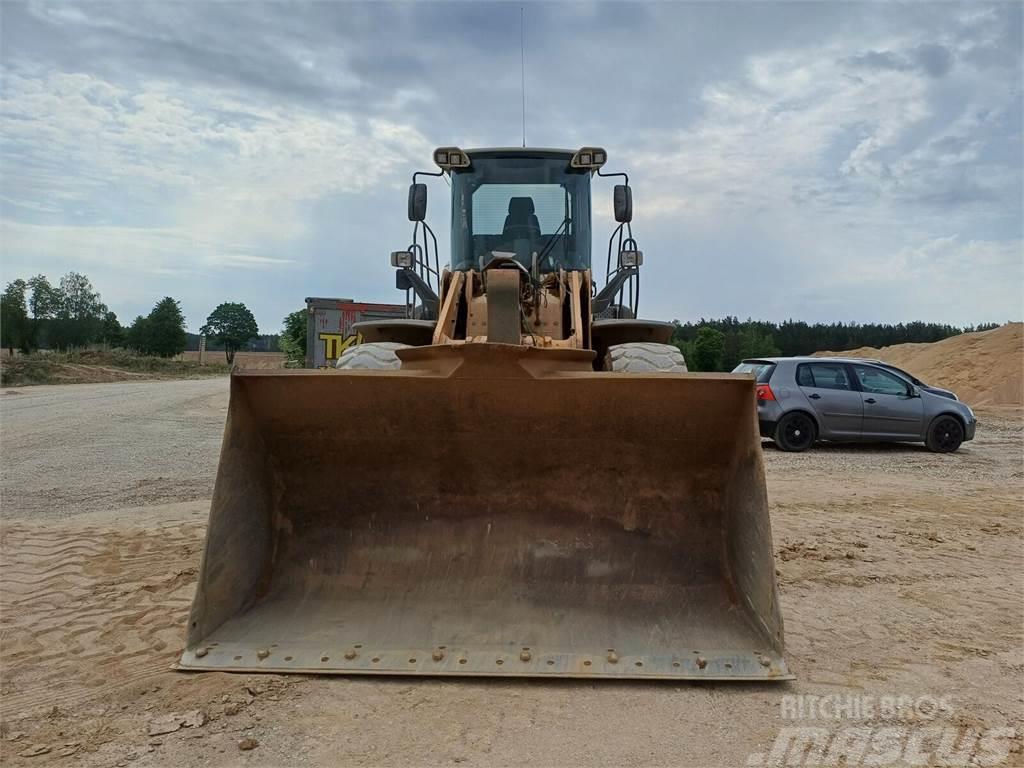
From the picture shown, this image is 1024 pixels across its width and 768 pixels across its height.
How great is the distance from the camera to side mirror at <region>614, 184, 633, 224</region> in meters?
6.22

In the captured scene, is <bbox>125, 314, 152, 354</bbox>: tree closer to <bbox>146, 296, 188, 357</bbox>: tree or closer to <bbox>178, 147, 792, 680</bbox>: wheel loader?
<bbox>146, 296, 188, 357</bbox>: tree

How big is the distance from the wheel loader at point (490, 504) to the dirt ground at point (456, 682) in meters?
0.38


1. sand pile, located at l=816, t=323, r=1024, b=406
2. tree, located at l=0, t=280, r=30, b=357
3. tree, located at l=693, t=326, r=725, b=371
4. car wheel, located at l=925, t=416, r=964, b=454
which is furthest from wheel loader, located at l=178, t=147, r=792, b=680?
tree, located at l=0, t=280, r=30, b=357

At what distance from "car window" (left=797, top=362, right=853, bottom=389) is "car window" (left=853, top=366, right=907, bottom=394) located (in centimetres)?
25

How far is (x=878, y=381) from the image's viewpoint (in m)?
12.4

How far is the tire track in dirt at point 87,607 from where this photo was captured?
3.32 meters

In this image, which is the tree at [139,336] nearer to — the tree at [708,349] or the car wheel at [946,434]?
the tree at [708,349]

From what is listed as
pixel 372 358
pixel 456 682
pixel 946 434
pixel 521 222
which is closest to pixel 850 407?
pixel 946 434

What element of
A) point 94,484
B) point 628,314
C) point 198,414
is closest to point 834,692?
point 628,314

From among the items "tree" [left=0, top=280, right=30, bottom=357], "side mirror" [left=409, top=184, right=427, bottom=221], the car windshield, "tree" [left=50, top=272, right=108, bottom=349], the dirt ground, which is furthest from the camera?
"tree" [left=50, top=272, right=108, bottom=349]

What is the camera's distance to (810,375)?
12.3 m

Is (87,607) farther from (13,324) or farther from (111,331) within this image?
(111,331)

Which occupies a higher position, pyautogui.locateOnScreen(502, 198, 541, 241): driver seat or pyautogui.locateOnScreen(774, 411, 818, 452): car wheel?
pyautogui.locateOnScreen(502, 198, 541, 241): driver seat

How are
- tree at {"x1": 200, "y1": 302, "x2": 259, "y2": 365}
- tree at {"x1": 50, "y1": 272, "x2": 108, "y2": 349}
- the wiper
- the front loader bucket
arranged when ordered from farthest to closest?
tree at {"x1": 200, "y1": 302, "x2": 259, "y2": 365} → tree at {"x1": 50, "y1": 272, "x2": 108, "y2": 349} → the wiper → the front loader bucket
